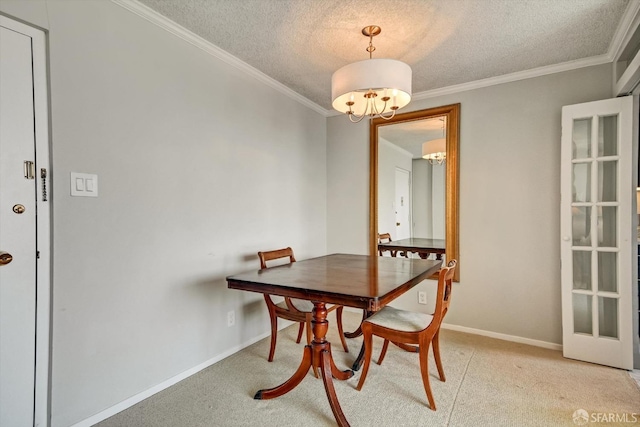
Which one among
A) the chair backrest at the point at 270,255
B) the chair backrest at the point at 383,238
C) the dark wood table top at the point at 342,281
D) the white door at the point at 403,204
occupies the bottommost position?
the dark wood table top at the point at 342,281

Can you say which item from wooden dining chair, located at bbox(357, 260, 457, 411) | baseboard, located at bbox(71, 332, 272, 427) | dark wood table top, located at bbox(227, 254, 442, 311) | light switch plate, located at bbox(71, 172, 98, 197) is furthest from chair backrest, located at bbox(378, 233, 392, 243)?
light switch plate, located at bbox(71, 172, 98, 197)

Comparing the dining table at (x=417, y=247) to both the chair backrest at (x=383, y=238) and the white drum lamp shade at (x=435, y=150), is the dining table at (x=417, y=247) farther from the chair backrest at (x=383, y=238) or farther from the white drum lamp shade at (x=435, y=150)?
the white drum lamp shade at (x=435, y=150)

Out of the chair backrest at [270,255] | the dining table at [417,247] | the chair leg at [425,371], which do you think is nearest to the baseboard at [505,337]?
the dining table at [417,247]

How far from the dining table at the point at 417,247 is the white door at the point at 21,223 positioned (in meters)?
2.77

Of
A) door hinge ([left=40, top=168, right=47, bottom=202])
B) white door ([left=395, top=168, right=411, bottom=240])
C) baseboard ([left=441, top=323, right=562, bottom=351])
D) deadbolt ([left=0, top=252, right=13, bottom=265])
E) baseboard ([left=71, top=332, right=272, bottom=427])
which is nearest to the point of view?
deadbolt ([left=0, top=252, right=13, bottom=265])

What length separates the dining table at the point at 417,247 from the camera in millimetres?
3082

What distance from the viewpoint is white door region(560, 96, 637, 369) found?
221 cm

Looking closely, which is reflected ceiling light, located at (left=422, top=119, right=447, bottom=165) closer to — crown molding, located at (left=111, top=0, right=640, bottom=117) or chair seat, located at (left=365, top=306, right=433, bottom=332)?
crown molding, located at (left=111, top=0, right=640, bottom=117)

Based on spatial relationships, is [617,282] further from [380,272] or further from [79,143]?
[79,143]

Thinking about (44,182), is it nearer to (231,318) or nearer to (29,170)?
(29,170)

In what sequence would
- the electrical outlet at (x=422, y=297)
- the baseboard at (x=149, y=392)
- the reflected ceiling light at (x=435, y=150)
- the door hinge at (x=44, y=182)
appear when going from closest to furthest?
the door hinge at (x=44, y=182) < the baseboard at (x=149, y=392) < the reflected ceiling light at (x=435, y=150) < the electrical outlet at (x=422, y=297)

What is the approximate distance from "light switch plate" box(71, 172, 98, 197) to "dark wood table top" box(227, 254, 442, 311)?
33.0 inches

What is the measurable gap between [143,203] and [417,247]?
242cm

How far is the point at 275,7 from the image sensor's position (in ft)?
6.05
